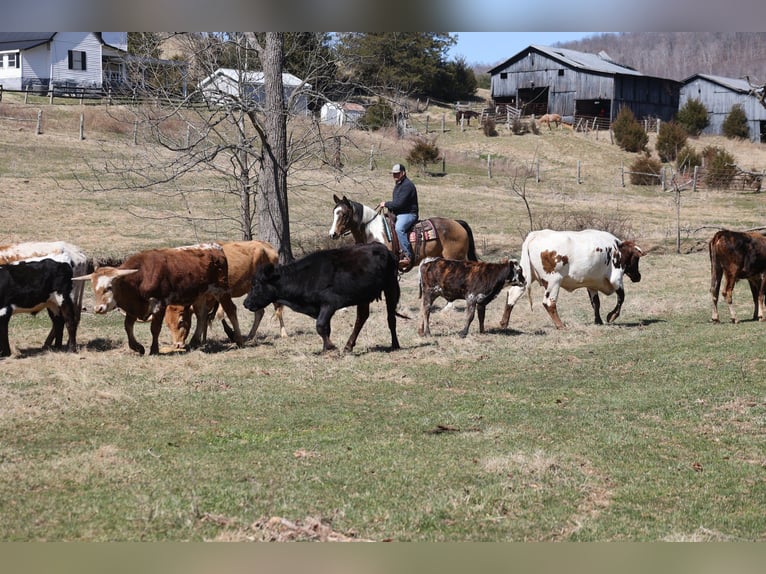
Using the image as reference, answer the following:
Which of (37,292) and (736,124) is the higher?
(736,124)

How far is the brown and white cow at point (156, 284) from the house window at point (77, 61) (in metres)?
53.9

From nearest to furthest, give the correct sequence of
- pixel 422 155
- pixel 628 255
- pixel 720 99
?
pixel 628 255 < pixel 422 155 < pixel 720 99

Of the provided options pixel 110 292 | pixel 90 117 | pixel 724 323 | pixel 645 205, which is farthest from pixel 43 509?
pixel 90 117

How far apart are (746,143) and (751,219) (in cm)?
3854

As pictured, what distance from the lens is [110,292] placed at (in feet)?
44.1

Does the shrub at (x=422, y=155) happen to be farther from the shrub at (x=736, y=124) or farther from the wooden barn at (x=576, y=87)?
the shrub at (x=736, y=124)

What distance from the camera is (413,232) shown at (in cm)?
1772

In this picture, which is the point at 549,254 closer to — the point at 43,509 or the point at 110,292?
the point at 110,292

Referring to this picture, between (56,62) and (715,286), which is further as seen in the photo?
(56,62)

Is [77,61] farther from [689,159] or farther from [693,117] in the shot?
[693,117]

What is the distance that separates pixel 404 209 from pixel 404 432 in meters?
8.48

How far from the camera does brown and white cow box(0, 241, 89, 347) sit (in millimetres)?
14219

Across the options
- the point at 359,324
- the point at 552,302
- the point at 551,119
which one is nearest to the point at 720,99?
the point at 551,119

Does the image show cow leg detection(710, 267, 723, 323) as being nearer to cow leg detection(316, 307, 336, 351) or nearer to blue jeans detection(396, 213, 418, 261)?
blue jeans detection(396, 213, 418, 261)
